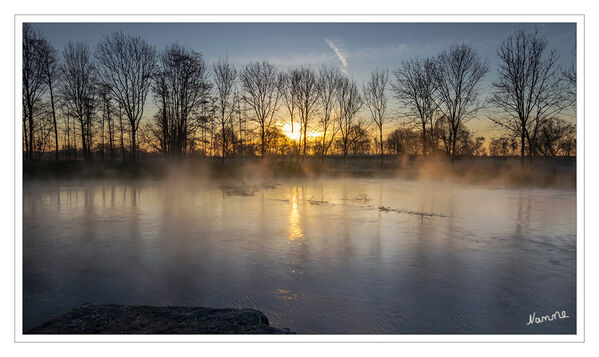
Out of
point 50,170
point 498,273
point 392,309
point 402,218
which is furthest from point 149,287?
point 50,170

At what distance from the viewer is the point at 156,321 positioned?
11.4 feet

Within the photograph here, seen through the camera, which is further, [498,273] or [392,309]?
[498,273]

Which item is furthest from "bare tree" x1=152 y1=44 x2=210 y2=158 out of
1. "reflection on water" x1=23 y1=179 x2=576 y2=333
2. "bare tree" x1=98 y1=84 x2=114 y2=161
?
"reflection on water" x1=23 y1=179 x2=576 y2=333

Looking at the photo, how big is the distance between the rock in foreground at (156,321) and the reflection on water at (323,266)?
1.51ft

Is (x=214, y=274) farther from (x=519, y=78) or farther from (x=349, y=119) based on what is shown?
(x=349, y=119)

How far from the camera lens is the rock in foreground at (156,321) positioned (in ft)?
10.9

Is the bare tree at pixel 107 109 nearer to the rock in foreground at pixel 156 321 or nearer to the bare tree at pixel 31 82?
the bare tree at pixel 31 82

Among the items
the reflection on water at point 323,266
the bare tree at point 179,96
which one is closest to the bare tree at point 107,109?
the bare tree at point 179,96

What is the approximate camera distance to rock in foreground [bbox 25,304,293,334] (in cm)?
332

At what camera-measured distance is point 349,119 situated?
4084cm

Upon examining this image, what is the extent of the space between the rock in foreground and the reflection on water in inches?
18.1

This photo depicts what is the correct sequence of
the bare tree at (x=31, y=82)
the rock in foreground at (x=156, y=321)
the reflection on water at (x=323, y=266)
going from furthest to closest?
the bare tree at (x=31, y=82), the reflection on water at (x=323, y=266), the rock in foreground at (x=156, y=321)

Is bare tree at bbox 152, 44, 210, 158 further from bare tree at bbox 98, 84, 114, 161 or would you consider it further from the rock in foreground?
the rock in foreground
